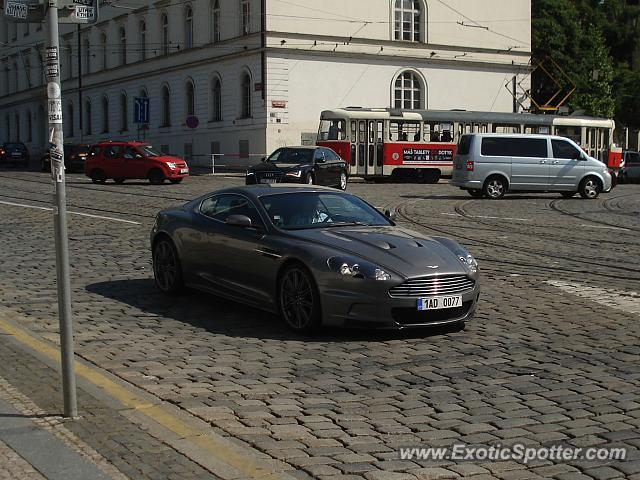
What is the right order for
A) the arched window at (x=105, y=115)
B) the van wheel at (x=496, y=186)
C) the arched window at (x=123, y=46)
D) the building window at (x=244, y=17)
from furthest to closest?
the arched window at (x=105, y=115)
the arched window at (x=123, y=46)
the building window at (x=244, y=17)
the van wheel at (x=496, y=186)

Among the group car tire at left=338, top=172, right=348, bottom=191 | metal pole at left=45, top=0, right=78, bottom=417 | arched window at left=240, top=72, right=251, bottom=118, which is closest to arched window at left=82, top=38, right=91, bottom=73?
arched window at left=240, top=72, right=251, bottom=118

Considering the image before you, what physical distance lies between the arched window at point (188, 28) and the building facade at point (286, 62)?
0.29 ft

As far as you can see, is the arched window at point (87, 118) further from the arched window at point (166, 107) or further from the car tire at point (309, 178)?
the car tire at point (309, 178)

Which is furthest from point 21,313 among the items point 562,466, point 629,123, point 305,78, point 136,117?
point 629,123

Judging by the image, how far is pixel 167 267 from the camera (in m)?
11.0

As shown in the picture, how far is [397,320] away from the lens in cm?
855

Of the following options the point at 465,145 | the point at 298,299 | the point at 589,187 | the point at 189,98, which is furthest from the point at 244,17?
the point at 298,299

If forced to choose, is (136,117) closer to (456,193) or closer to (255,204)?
(456,193)

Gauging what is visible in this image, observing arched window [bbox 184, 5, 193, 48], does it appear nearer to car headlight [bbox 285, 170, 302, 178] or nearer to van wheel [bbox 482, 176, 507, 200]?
car headlight [bbox 285, 170, 302, 178]

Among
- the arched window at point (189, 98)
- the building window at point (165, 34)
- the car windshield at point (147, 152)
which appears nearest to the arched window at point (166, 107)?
the building window at point (165, 34)

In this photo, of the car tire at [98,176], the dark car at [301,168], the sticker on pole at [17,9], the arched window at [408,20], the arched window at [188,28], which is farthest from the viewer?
the arched window at [188,28]

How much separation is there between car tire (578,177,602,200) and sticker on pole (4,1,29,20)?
83.5 ft

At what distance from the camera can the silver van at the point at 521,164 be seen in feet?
95.8

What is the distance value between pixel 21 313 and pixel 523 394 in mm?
5532
